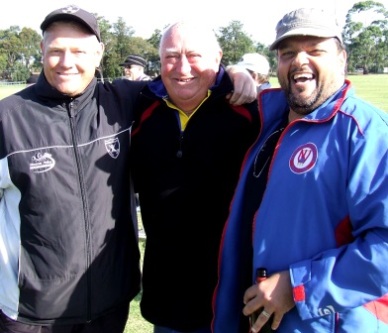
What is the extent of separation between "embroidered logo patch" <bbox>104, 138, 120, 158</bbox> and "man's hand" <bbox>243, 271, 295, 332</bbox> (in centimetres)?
110

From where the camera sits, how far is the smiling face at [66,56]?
8.37 ft

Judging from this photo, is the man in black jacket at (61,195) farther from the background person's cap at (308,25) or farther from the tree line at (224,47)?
the tree line at (224,47)

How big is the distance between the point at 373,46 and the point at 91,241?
89.0 m

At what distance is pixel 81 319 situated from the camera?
2.58 m

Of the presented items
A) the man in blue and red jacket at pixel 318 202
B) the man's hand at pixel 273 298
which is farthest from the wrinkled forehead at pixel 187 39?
the man's hand at pixel 273 298

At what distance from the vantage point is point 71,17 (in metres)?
2.52

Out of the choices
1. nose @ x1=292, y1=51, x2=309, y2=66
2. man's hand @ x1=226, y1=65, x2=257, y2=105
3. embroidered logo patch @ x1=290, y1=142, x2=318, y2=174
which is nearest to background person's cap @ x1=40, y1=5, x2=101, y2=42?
man's hand @ x1=226, y1=65, x2=257, y2=105

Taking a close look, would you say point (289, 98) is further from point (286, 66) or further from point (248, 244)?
point (248, 244)

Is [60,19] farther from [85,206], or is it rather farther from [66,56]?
[85,206]

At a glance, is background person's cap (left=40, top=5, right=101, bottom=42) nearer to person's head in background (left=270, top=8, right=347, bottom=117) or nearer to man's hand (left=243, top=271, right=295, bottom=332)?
person's head in background (left=270, top=8, right=347, bottom=117)

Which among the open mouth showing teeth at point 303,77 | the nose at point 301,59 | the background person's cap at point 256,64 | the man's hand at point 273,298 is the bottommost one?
the man's hand at point 273,298

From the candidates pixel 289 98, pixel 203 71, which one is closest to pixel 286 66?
pixel 289 98

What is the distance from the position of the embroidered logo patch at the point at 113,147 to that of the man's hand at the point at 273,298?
1.10 meters

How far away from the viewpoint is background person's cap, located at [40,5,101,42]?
251cm
